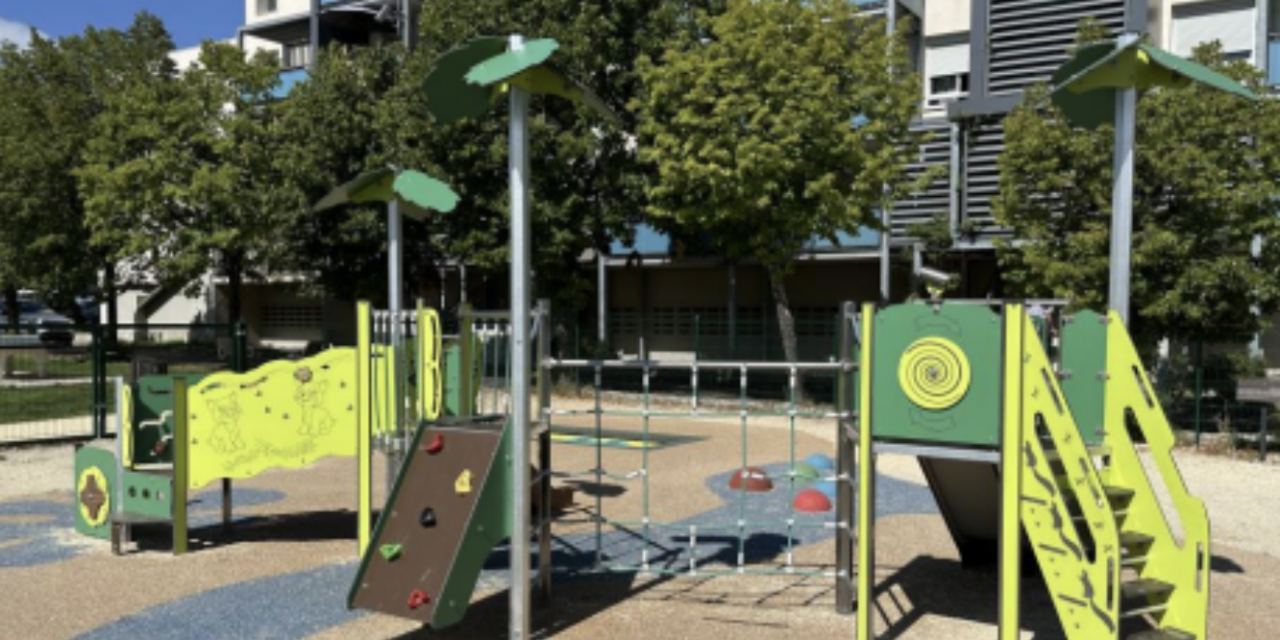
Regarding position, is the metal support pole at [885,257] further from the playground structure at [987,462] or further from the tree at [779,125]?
the playground structure at [987,462]

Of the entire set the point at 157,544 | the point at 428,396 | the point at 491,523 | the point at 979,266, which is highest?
the point at 979,266

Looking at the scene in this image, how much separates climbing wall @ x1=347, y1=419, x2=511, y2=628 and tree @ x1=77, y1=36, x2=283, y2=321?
62.5 feet

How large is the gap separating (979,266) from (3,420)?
63.6ft

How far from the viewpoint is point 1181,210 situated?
1424cm

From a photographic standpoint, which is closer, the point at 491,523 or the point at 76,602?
the point at 491,523

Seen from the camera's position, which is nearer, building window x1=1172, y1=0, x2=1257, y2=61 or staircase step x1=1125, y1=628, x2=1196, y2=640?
staircase step x1=1125, y1=628, x2=1196, y2=640

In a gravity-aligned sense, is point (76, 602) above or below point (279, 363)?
below

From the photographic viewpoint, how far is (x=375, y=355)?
304 inches

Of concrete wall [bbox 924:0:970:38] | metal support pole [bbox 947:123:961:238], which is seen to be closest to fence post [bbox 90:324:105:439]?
metal support pole [bbox 947:123:961:238]

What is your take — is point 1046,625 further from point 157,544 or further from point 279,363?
point 157,544

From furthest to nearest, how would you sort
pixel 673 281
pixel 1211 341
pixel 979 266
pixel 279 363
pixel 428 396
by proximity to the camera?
pixel 673 281 < pixel 979 266 < pixel 1211 341 < pixel 279 363 < pixel 428 396

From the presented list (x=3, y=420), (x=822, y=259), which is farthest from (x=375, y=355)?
(x=822, y=259)

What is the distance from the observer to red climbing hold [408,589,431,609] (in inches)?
213

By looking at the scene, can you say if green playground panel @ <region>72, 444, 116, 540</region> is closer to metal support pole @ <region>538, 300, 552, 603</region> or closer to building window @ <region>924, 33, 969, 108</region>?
metal support pole @ <region>538, 300, 552, 603</region>
